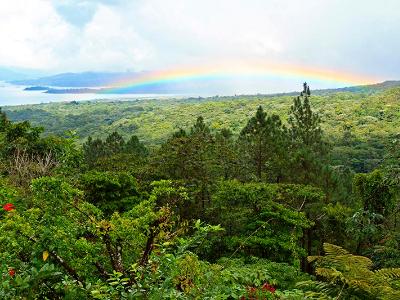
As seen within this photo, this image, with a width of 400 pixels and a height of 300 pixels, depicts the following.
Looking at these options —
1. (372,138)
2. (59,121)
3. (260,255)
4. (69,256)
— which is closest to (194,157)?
(260,255)

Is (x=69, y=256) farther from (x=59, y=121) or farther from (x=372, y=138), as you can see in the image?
(x=59, y=121)

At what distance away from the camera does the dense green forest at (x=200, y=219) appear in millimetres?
4160

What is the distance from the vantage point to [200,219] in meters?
14.7

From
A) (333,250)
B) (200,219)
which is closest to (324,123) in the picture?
(200,219)

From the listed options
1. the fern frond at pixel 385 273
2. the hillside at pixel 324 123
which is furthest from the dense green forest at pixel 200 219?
the hillside at pixel 324 123

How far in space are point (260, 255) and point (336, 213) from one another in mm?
5156

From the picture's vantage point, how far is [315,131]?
33.6 m

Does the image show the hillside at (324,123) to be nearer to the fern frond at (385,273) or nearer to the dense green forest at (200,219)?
the dense green forest at (200,219)

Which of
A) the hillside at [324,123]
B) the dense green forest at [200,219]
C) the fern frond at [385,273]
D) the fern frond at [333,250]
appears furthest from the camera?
the hillside at [324,123]

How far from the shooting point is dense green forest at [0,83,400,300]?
4160mm

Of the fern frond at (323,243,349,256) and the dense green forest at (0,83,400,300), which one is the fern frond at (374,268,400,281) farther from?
the fern frond at (323,243,349,256)

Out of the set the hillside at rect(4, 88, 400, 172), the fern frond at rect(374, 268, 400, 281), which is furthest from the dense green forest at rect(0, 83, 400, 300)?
the hillside at rect(4, 88, 400, 172)

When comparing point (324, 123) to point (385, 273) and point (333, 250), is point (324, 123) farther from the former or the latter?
point (385, 273)

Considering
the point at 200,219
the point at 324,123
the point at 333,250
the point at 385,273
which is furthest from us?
the point at 324,123
